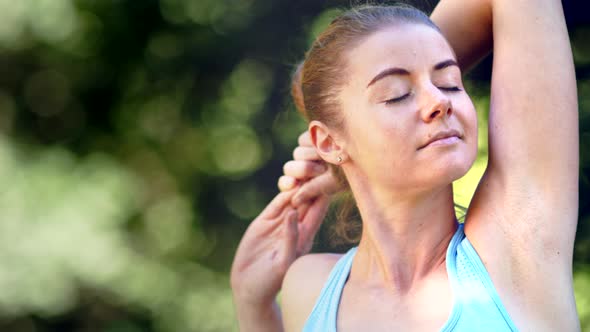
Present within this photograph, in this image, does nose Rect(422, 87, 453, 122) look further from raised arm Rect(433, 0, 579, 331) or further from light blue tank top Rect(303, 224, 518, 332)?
light blue tank top Rect(303, 224, 518, 332)

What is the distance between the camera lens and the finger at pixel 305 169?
77.6 inches

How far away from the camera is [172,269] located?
169 inches

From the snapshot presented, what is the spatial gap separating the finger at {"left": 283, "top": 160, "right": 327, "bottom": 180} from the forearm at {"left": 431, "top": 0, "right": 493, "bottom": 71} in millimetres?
456

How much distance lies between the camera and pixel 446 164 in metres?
1.45

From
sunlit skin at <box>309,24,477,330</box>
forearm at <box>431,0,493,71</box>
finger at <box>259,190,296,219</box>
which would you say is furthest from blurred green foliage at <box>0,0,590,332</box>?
sunlit skin at <box>309,24,477,330</box>

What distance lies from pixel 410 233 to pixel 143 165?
2.99 m

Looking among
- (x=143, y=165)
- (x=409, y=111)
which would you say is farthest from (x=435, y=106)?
(x=143, y=165)

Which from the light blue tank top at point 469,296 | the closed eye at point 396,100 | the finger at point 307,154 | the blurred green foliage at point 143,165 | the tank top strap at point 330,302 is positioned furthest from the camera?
the blurred green foliage at point 143,165

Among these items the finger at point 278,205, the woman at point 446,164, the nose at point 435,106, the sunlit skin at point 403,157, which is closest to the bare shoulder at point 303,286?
the woman at point 446,164

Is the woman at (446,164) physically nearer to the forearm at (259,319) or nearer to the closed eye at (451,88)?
the closed eye at (451,88)

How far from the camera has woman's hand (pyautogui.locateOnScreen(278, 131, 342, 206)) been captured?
1.96 metres

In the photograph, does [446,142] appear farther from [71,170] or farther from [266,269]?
[71,170]

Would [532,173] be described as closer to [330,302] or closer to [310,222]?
[330,302]

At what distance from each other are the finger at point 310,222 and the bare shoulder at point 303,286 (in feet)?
0.54
